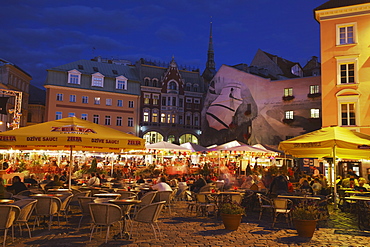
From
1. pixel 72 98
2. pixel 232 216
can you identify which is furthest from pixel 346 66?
pixel 72 98

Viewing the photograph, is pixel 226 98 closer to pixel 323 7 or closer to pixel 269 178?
pixel 323 7

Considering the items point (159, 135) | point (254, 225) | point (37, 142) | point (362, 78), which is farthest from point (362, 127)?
point (159, 135)

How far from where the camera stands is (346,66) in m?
27.8

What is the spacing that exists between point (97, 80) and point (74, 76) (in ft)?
9.77

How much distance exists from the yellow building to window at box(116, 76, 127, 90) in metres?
29.5

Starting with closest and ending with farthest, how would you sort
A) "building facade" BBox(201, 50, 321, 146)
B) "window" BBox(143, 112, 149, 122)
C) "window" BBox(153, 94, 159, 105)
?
"building facade" BBox(201, 50, 321, 146)
"window" BBox(143, 112, 149, 122)
"window" BBox(153, 94, 159, 105)

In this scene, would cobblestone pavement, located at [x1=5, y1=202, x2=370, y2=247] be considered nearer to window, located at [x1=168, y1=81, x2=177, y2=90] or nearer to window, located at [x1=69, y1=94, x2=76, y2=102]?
window, located at [x1=69, y1=94, x2=76, y2=102]

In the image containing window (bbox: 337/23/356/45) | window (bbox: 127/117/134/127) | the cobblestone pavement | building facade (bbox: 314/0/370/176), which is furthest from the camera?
window (bbox: 127/117/134/127)

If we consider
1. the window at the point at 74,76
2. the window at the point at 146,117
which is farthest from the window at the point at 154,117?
the window at the point at 74,76

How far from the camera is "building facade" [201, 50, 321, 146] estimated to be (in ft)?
130

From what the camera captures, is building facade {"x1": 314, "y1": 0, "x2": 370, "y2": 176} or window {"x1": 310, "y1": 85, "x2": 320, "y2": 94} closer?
building facade {"x1": 314, "y1": 0, "x2": 370, "y2": 176}

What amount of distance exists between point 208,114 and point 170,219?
40338 mm

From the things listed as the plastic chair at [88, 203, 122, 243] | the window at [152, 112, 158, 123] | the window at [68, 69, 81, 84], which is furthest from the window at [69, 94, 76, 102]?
the plastic chair at [88, 203, 122, 243]

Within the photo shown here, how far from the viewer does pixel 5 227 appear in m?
7.74
